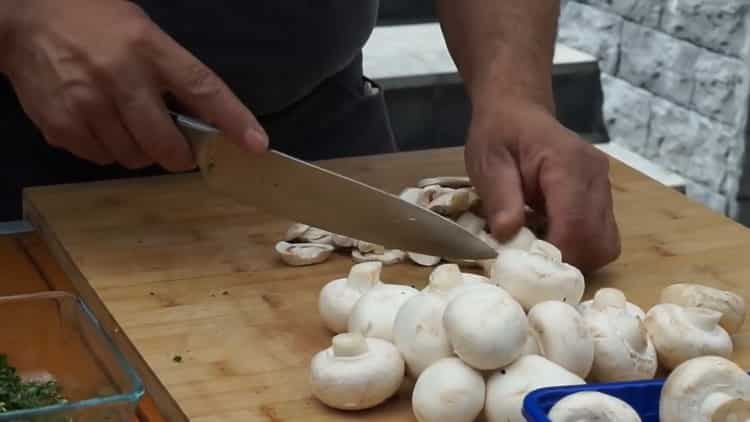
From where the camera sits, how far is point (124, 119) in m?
1.15

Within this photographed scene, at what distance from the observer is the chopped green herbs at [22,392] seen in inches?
34.6

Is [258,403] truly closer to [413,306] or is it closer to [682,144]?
[413,306]

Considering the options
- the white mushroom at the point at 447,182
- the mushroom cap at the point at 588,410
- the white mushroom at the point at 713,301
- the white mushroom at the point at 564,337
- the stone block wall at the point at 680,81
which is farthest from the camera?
the stone block wall at the point at 680,81

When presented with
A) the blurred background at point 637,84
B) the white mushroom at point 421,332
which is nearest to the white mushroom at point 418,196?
the white mushroom at point 421,332

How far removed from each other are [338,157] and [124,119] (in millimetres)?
477

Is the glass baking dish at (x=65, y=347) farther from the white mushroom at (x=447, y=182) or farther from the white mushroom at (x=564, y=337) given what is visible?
the white mushroom at (x=447, y=182)

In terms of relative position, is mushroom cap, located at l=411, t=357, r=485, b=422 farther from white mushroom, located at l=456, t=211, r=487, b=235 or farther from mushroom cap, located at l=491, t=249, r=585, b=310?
white mushroom, located at l=456, t=211, r=487, b=235

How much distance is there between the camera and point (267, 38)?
4.66ft

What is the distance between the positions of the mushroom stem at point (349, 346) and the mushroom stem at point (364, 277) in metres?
0.12

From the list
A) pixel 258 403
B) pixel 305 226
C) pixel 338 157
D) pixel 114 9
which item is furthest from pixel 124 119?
pixel 338 157

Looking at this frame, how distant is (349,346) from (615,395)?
0.20m

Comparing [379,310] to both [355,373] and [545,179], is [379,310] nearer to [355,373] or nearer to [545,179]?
[355,373]

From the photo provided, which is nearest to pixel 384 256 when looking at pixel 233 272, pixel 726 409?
pixel 233 272

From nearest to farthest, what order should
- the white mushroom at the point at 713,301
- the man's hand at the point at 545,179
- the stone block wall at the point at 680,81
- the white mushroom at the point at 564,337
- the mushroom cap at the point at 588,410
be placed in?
the mushroom cap at the point at 588,410 → the white mushroom at the point at 564,337 → the white mushroom at the point at 713,301 → the man's hand at the point at 545,179 → the stone block wall at the point at 680,81
